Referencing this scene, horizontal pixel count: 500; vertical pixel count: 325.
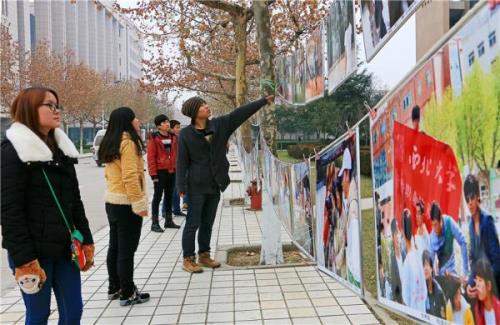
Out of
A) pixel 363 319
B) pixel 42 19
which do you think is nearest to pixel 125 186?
pixel 363 319

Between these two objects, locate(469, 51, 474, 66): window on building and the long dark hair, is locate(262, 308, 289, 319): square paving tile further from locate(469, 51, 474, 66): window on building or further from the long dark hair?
locate(469, 51, 474, 66): window on building

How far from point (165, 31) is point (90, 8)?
8054 centimetres

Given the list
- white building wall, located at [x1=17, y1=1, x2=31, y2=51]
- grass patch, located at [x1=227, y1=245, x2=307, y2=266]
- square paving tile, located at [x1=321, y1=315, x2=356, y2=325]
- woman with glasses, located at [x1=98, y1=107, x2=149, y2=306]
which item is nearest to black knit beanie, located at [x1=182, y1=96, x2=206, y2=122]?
woman with glasses, located at [x1=98, y1=107, x2=149, y2=306]

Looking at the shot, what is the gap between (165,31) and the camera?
1338 centimetres

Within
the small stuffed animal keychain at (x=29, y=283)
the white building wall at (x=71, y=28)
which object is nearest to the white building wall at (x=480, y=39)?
the small stuffed animal keychain at (x=29, y=283)

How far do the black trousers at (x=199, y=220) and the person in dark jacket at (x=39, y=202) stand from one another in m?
2.39

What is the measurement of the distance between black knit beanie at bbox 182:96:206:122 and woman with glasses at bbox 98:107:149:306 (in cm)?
102

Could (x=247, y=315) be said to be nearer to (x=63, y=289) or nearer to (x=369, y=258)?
(x=63, y=289)

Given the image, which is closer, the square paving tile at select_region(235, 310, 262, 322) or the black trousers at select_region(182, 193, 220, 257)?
the square paving tile at select_region(235, 310, 262, 322)

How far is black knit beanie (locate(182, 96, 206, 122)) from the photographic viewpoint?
17.8 feet

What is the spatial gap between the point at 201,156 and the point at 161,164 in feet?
10.4

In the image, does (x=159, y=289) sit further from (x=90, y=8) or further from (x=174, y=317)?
(x=90, y=8)

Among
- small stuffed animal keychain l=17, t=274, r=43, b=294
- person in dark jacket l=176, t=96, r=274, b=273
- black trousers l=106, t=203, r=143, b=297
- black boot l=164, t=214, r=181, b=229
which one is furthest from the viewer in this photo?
black boot l=164, t=214, r=181, b=229

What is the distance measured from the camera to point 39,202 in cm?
282
